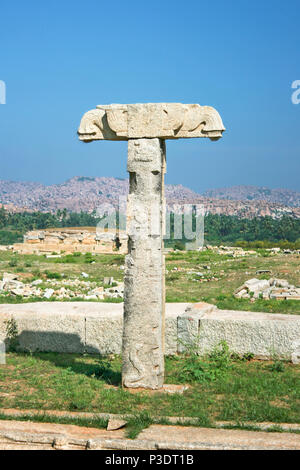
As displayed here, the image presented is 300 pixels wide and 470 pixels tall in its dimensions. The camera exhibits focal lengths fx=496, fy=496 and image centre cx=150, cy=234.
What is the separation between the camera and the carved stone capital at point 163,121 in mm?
5668

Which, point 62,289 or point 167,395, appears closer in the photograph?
point 167,395

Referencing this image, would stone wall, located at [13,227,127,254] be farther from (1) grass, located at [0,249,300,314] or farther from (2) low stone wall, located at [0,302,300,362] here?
(2) low stone wall, located at [0,302,300,362]

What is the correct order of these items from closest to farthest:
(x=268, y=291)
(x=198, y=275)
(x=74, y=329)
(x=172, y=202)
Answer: (x=74, y=329) → (x=268, y=291) → (x=198, y=275) → (x=172, y=202)

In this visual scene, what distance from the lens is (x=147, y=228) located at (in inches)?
224

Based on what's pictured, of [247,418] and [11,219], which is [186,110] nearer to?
[247,418]

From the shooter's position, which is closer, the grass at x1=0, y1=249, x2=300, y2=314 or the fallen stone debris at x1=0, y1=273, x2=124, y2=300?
the grass at x1=0, y1=249, x2=300, y2=314

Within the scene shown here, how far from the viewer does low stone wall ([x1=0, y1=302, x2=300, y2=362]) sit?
22.5 ft

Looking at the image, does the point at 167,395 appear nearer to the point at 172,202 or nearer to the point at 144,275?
the point at 144,275

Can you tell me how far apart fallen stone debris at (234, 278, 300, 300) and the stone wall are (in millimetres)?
16456

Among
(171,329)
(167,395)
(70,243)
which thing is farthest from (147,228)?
(70,243)

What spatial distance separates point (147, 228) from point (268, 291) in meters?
8.58

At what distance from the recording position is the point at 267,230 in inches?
2028

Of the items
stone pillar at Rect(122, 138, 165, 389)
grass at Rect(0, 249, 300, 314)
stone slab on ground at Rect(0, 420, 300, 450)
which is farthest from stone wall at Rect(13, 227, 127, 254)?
stone slab on ground at Rect(0, 420, 300, 450)
